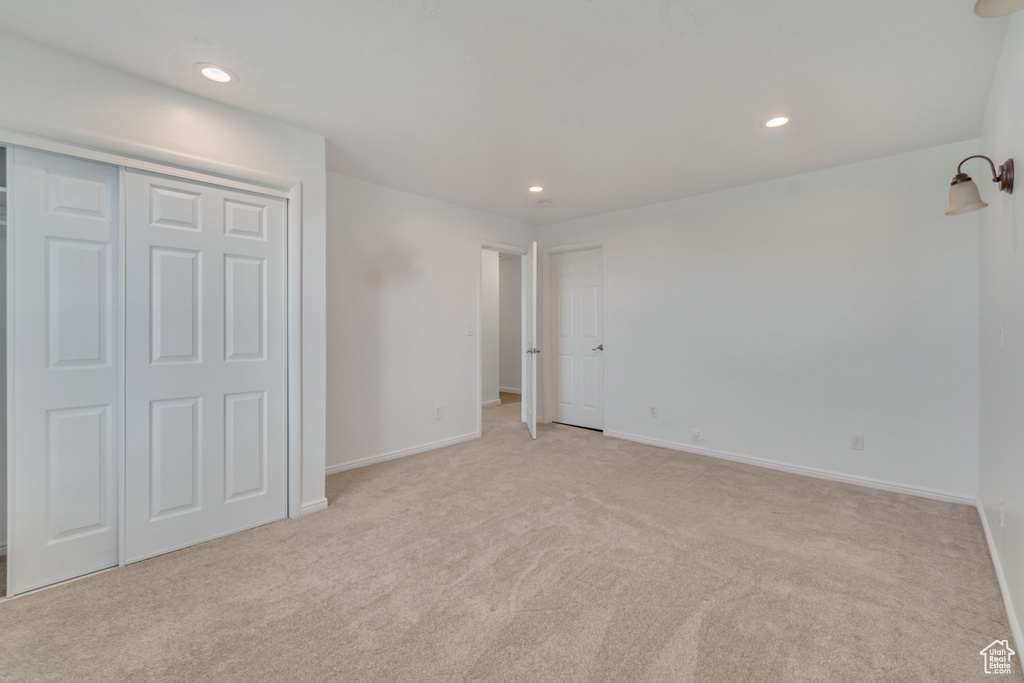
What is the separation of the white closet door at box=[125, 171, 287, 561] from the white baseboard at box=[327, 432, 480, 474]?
33.3 inches

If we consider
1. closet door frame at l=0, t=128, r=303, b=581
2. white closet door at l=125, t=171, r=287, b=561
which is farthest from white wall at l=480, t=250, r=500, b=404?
white closet door at l=125, t=171, r=287, b=561

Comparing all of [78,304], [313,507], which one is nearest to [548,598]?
[313,507]

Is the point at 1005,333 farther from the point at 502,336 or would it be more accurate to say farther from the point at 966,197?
the point at 502,336

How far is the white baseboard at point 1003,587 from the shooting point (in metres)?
1.58

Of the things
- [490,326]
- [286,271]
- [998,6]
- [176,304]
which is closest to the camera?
[998,6]

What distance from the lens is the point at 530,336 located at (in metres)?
4.94

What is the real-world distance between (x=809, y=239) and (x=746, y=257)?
0.47 metres

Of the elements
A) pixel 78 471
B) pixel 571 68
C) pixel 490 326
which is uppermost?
pixel 571 68

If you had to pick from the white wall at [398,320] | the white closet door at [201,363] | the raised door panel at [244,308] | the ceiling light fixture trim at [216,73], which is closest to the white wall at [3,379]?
the white closet door at [201,363]

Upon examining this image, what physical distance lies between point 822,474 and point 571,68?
3.53 meters

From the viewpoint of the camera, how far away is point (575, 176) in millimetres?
3578

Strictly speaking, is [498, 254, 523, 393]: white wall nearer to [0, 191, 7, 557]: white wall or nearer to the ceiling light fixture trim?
the ceiling light fixture trim

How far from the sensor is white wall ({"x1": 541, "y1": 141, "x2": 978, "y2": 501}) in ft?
9.73

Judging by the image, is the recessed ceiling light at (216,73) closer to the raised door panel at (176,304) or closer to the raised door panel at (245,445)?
the raised door panel at (176,304)
